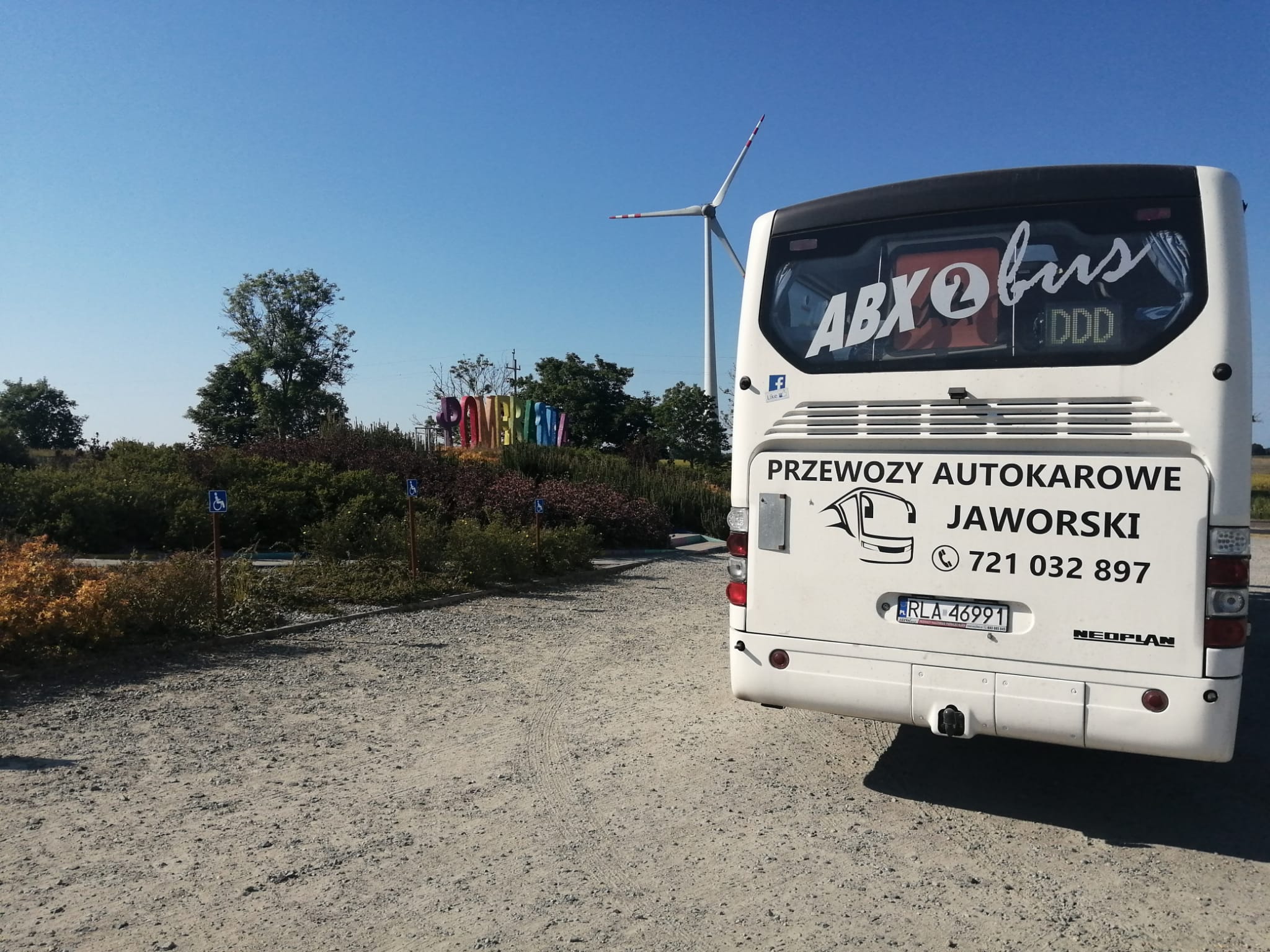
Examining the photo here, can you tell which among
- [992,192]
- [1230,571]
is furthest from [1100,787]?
[992,192]

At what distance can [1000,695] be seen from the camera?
464cm

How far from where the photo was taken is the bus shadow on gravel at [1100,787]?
480 centimetres

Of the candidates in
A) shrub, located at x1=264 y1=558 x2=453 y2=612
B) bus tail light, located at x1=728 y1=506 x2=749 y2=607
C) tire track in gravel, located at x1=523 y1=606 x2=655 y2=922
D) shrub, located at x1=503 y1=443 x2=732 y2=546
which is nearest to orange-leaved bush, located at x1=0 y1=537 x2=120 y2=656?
shrub, located at x1=264 y1=558 x2=453 y2=612

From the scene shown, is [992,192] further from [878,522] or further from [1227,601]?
[1227,601]

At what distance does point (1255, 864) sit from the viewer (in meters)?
4.36

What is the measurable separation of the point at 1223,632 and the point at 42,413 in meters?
69.0

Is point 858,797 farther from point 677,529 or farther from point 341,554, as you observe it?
point 677,529

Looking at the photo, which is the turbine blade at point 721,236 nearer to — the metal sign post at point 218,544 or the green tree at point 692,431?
the green tree at point 692,431

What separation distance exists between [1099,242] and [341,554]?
35.8 ft

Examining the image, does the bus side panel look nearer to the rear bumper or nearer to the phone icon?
the rear bumper

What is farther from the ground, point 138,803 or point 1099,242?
point 1099,242

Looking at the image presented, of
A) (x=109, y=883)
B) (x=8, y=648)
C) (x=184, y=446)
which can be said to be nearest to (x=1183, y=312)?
(x=109, y=883)

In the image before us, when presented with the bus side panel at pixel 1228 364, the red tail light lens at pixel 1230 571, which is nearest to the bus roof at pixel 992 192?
the bus side panel at pixel 1228 364

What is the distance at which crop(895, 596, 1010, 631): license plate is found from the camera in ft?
15.4
